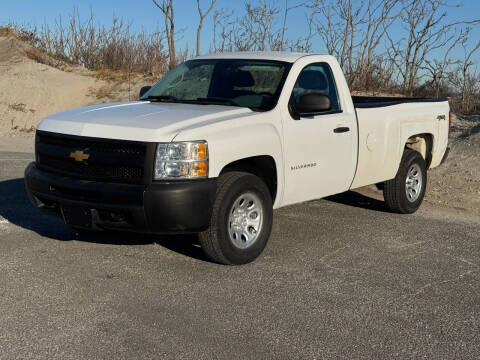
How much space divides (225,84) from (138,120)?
1450mm

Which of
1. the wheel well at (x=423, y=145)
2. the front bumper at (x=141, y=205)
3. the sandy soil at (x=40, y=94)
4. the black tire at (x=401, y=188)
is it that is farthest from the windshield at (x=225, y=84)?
the sandy soil at (x=40, y=94)

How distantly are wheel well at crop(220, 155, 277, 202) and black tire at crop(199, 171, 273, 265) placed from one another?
20 centimetres

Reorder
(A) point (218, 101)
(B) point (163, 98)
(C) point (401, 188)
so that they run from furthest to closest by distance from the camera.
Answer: (C) point (401, 188) → (B) point (163, 98) → (A) point (218, 101)

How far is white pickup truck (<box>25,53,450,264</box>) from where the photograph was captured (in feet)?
16.8

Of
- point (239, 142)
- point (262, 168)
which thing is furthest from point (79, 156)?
point (262, 168)

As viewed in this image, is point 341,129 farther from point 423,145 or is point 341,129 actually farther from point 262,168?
point 423,145

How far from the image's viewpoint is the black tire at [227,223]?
535 cm

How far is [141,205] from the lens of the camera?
504cm

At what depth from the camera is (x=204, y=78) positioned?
6812 millimetres

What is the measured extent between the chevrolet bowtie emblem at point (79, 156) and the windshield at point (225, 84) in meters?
1.39

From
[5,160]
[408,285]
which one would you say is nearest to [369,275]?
[408,285]

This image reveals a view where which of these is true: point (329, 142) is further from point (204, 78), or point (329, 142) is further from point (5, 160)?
point (5, 160)

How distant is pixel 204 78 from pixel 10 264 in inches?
105

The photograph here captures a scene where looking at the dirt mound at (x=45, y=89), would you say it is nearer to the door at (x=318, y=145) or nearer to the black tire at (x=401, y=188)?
the black tire at (x=401, y=188)
